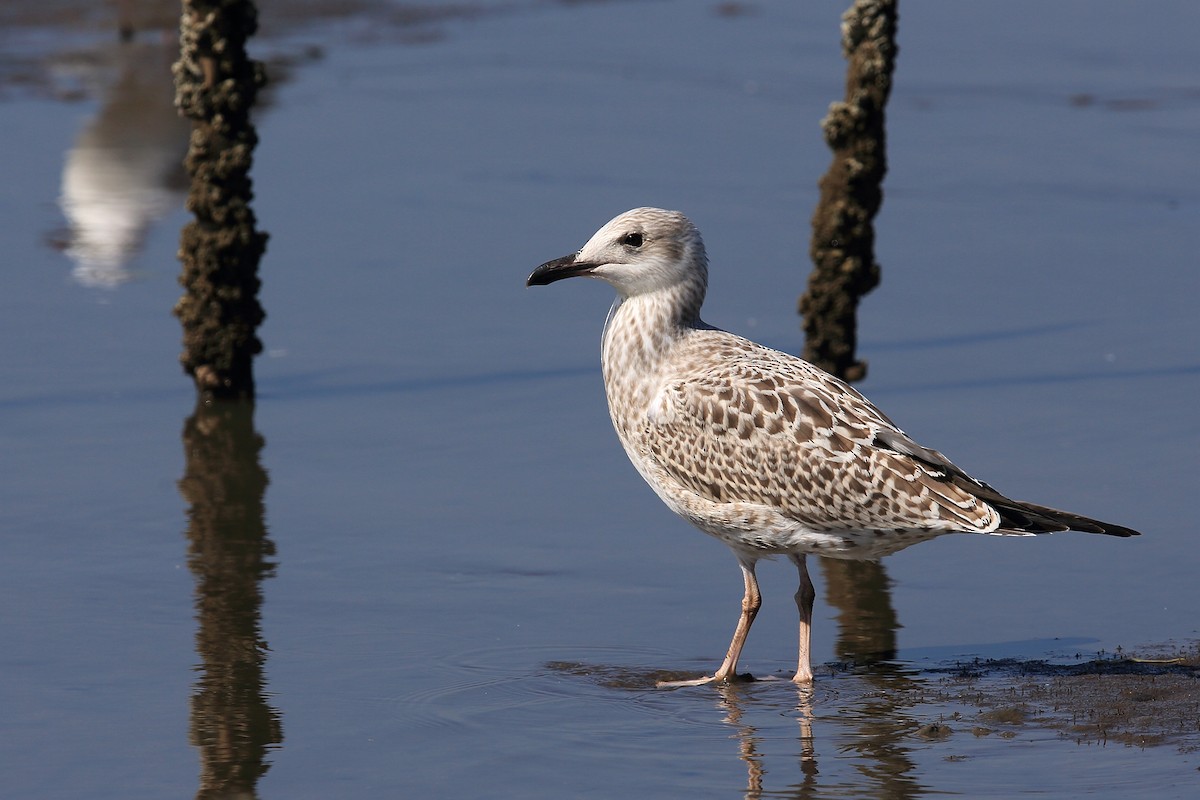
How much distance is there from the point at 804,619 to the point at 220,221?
15.9 feet

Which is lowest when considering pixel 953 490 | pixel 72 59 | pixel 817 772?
pixel 817 772

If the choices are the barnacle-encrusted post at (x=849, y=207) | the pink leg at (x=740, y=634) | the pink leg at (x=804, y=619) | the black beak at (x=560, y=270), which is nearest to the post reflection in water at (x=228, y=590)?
the pink leg at (x=740, y=634)

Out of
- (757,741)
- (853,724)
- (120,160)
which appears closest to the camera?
(757,741)

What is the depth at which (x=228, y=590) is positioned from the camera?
8.45m

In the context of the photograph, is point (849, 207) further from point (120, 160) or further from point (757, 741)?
point (120, 160)

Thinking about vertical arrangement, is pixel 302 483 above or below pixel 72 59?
below

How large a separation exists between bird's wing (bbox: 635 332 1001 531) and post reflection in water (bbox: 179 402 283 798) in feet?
6.03

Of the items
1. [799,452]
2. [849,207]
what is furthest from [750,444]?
[849,207]

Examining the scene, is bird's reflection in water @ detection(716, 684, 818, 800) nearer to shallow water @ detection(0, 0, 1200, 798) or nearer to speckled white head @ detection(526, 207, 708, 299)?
shallow water @ detection(0, 0, 1200, 798)

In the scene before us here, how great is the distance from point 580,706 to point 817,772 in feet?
3.40

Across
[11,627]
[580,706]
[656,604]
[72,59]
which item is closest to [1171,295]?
[656,604]

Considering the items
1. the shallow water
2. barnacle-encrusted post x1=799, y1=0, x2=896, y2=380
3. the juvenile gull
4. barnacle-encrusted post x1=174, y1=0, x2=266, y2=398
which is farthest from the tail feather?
barnacle-encrusted post x1=174, y1=0, x2=266, y2=398

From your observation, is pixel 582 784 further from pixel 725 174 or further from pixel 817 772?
pixel 725 174

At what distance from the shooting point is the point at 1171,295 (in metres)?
12.6
